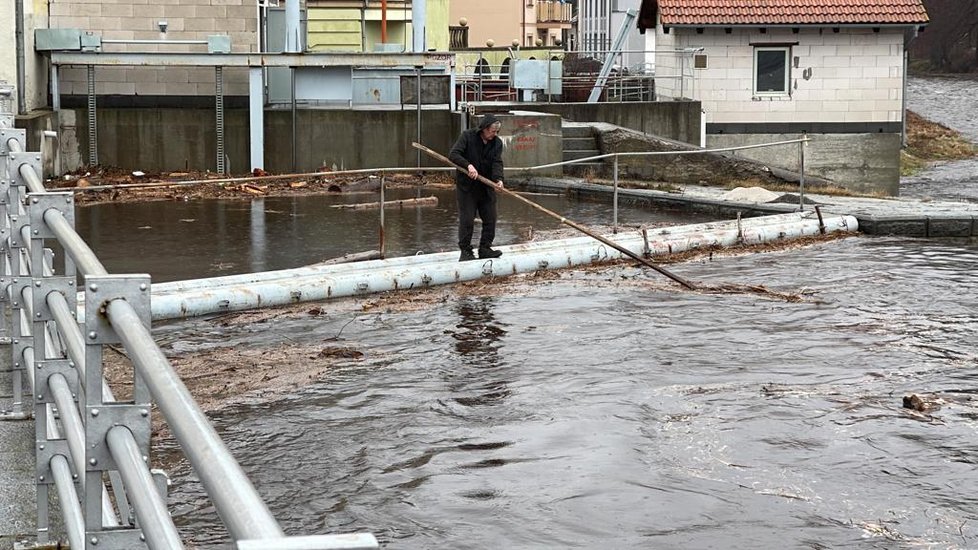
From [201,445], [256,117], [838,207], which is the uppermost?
[256,117]

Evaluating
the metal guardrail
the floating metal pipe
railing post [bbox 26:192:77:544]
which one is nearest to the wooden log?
the metal guardrail

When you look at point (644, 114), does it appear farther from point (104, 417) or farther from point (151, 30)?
point (104, 417)

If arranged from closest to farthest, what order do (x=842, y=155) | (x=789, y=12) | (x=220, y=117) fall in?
(x=220, y=117)
(x=789, y=12)
(x=842, y=155)

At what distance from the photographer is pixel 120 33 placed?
27.3 meters

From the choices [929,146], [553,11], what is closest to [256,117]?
[929,146]

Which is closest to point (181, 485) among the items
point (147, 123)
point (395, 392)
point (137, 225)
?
point (395, 392)

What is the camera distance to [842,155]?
3278 centimetres

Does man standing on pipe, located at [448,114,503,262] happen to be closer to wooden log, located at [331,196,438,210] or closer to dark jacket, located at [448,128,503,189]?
dark jacket, located at [448,128,503,189]

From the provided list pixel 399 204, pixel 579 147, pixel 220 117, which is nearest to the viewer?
pixel 399 204

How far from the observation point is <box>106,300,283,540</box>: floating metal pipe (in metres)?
1.91

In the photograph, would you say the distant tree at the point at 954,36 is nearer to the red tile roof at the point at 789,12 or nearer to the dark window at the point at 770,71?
the red tile roof at the point at 789,12

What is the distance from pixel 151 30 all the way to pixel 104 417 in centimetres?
2549

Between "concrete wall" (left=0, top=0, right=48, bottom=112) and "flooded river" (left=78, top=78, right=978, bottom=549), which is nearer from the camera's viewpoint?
"flooded river" (left=78, top=78, right=978, bottom=549)

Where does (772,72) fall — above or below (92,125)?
above
